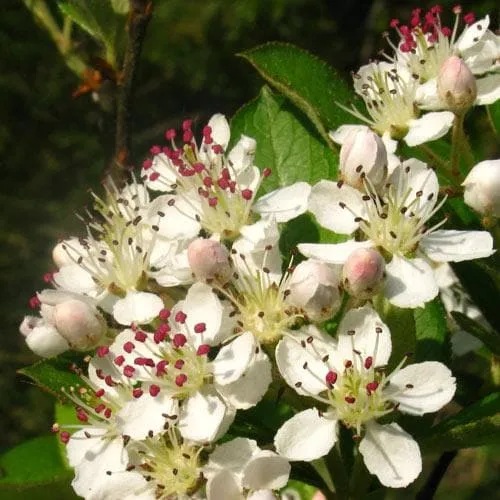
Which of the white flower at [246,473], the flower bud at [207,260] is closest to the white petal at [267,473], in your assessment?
the white flower at [246,473]

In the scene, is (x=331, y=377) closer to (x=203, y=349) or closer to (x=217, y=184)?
(x=203, y=349)

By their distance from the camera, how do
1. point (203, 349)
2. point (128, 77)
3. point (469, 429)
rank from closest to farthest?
point (469, 429) < point (203, 349) < point (128, 77)

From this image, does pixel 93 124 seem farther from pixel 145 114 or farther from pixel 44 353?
pixel 44 353

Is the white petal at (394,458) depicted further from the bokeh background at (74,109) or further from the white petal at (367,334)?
the bokeh background at (74,109)

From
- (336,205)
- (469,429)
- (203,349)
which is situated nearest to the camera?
(469,429)

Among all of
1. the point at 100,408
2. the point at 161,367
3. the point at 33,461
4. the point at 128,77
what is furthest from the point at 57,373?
the point at 128,77

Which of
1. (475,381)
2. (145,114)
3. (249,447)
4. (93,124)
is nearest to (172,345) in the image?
(249,447)

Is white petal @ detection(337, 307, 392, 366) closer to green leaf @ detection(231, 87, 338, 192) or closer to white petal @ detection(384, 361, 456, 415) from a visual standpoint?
white petal @ detection(384, 361, 456, 415)
